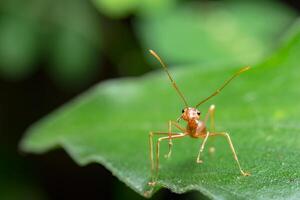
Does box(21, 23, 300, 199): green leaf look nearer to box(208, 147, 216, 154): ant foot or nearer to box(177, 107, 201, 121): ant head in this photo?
box(208, 147, 216, 154): ant foot

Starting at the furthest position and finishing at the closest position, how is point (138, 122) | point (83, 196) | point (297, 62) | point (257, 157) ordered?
1. point (83, 196)
2. point (138, 122)
3. point (297, 62)
4. point (257, 157)

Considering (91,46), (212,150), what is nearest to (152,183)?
(212,150)

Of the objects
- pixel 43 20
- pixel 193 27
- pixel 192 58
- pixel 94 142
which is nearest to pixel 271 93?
pixel 94 142

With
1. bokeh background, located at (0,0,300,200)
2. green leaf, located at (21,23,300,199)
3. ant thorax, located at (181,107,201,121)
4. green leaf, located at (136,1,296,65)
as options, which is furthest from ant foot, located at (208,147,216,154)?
green leaf, located at (136,1,296,65)

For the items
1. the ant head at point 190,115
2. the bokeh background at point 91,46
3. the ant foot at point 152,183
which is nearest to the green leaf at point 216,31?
the bokeh background at point 91,46

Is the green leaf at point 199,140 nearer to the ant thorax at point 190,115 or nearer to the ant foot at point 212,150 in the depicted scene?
the ant foot at point 212,150

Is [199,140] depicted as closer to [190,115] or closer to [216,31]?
[190,115]

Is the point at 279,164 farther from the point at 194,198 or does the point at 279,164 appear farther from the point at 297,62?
the point at 194,198
